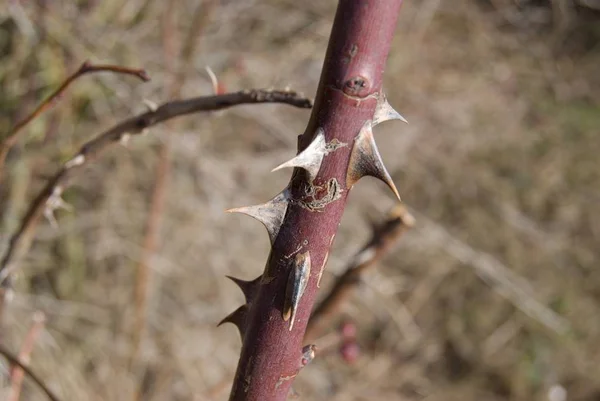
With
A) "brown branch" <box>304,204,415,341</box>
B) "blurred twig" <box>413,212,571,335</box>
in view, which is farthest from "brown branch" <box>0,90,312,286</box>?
"blurred twig" <box>413,212,571,335</box>

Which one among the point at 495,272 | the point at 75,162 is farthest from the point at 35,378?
the point at 495,272

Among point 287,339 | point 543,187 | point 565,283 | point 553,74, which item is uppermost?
point 287,339

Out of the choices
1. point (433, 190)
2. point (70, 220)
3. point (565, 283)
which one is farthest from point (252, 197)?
point (565, 283)

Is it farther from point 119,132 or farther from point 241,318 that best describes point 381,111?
point 119,132

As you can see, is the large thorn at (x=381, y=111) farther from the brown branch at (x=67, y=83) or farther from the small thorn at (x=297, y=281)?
the brown branch at (x=67, y=83)

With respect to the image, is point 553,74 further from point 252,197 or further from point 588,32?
point 252,197

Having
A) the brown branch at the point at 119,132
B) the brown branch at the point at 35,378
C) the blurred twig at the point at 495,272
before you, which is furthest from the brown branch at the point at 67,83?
the blurred twig at the point at 495,272
